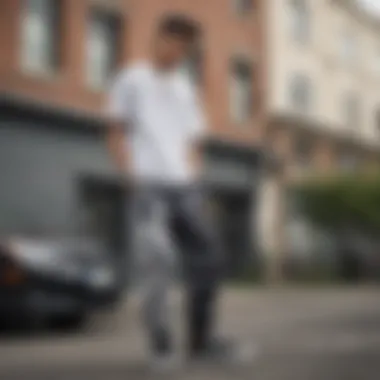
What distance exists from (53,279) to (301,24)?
0.51 meters

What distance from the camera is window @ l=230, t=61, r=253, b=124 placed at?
686 millimetres

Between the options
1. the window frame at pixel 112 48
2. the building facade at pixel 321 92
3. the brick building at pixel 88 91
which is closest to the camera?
the building facade at pixel 321 92

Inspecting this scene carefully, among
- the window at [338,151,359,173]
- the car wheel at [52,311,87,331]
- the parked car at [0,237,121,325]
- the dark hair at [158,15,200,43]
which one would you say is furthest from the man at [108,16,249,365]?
the car wheel at [52,311,87,331]

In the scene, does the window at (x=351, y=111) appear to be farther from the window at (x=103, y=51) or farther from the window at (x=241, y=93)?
the window at (x=103, y=51)

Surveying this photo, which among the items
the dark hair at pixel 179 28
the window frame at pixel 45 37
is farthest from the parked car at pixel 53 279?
the dark hair at pixel 179 28

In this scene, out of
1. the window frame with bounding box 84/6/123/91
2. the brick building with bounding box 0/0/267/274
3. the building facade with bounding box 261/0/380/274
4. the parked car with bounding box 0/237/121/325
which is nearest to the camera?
the building facade with bounding box 261/0/380/274

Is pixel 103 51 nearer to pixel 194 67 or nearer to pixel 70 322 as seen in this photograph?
pixel 194 67

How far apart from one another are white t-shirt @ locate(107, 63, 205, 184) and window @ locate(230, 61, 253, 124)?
0.03m

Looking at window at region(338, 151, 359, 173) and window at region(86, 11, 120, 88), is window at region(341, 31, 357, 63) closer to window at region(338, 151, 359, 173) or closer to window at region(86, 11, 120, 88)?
window at region(338, 151, 359, 173)

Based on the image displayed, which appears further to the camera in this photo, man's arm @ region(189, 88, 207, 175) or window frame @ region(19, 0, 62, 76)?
window frame @ region(19, 0, 62, 76)

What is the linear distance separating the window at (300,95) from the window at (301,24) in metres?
0.03

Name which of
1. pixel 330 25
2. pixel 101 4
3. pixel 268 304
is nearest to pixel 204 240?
pixel 268 304

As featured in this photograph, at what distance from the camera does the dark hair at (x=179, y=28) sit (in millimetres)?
671

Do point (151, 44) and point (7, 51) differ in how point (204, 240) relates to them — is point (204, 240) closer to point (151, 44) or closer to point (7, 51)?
point (151, 44)
